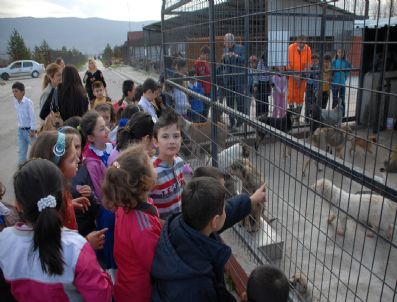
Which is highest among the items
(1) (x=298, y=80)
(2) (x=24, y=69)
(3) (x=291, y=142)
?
(1) (x=298, y=80)

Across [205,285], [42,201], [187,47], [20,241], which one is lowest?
[205,285]

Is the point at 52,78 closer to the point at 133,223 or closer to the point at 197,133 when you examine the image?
the point at 197,133

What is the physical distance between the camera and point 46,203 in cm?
162

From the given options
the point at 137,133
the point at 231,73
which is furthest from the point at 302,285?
the point at 231,73

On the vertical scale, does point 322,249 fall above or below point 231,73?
below

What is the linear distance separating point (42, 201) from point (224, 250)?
0.89m

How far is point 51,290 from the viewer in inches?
64.5

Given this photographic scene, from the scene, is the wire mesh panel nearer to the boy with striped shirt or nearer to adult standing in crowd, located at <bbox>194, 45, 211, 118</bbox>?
adult standing in crowd, located at <bbox>194, 45, 211, 118</bbox>

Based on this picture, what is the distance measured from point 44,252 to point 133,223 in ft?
1.57

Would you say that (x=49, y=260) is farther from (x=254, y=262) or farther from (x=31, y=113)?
(x=31, y=113)

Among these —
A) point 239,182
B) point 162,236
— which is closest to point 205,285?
point 162,236

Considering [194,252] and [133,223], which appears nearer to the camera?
[194,252]

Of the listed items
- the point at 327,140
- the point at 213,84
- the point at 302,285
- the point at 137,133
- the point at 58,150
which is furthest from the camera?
the point at 213,84

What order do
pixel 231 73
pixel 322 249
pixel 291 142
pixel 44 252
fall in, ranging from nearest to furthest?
pixel 44 252, pixel 291 142, pixel 322 249, pixel 231 73
